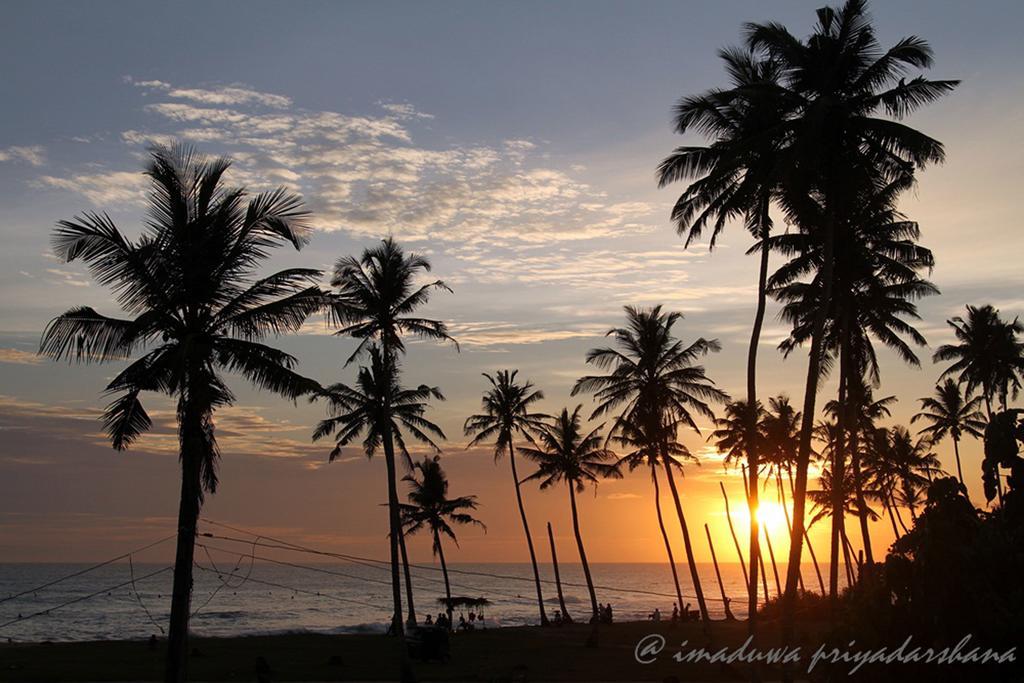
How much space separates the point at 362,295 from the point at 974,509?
2304 centimetres

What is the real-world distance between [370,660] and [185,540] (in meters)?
18.5

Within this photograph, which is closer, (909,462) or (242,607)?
(909,462)

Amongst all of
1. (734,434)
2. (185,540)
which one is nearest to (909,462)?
(734,434)

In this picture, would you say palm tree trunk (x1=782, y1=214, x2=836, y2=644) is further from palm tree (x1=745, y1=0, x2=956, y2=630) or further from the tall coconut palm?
the tall coconut palm

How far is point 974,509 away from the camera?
14.4 metres

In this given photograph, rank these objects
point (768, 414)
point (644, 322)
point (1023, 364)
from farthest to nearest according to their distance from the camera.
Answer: point (768, 414)
point (1023, 364)
point (644, 322)

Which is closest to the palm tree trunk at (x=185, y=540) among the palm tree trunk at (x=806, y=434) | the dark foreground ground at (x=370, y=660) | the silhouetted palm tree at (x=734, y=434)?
the dark foreground ground at (x=370, y=660)

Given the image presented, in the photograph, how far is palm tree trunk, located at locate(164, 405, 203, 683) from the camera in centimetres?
1633

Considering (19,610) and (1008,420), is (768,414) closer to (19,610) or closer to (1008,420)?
(1008,420)

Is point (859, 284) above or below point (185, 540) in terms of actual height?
above

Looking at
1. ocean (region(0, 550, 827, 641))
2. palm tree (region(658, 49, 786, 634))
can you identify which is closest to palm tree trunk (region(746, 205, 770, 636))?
palm tree (region(658, 49, 786, 634))

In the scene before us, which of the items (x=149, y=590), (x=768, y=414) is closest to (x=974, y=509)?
(x=768, y=414)

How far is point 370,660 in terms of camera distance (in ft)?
110

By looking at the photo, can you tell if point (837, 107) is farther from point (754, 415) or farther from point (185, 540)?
point (185, 540)
